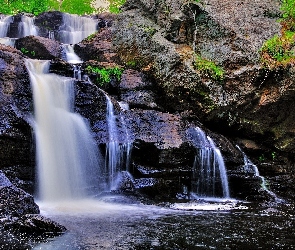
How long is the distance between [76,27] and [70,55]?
6.76m

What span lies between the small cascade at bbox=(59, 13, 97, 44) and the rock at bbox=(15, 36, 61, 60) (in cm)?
506

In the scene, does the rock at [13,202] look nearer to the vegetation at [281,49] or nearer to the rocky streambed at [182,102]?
the rocky streambed at [182,102]

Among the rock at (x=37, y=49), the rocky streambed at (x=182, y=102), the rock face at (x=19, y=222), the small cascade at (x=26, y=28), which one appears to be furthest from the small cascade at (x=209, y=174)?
the small cascade at (x=26, y=28)

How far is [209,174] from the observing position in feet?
34.2

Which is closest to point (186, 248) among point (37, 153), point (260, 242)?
point (260, 242)

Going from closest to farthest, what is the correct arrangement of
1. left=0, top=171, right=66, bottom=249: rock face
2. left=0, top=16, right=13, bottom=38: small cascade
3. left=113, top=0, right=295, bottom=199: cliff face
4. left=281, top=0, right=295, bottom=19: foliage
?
left=0, top=171, right=66, bottom=249: rock face, left=113, top=0, right=295, bottom=199: cliff face, left=281, top=0, right=295, bottom=19: foliage, left=0, top=16, right=13, bottom=38: small cascade

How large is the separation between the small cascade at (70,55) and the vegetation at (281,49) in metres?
8.18

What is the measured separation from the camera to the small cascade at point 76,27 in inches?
817

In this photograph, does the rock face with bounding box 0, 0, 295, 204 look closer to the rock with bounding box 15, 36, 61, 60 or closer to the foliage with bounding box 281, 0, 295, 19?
the foliage with bounding box 281, 0, 295, 19

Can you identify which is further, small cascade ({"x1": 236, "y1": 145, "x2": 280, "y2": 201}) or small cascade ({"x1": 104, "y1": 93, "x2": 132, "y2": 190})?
small cascade ({"x1": 236, "y1": 145, "x2": 280, "y2": 201})

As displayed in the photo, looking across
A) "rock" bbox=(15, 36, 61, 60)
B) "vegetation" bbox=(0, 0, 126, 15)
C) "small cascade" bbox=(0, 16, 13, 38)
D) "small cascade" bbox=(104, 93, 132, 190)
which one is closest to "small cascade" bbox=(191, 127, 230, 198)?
"small cascade" bbox=(104, 93, 132, 190)

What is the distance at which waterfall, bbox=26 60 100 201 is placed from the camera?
364 inches

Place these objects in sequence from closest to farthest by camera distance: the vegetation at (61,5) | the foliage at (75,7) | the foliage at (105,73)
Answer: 1. the foliage at (105,73)
2. the vegetation at (61,5)
3. the foliage at (75,7)

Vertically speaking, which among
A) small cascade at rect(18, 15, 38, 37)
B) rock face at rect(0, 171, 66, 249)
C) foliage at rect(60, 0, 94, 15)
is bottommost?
rock face at rect(0, 171, 66, 249)
